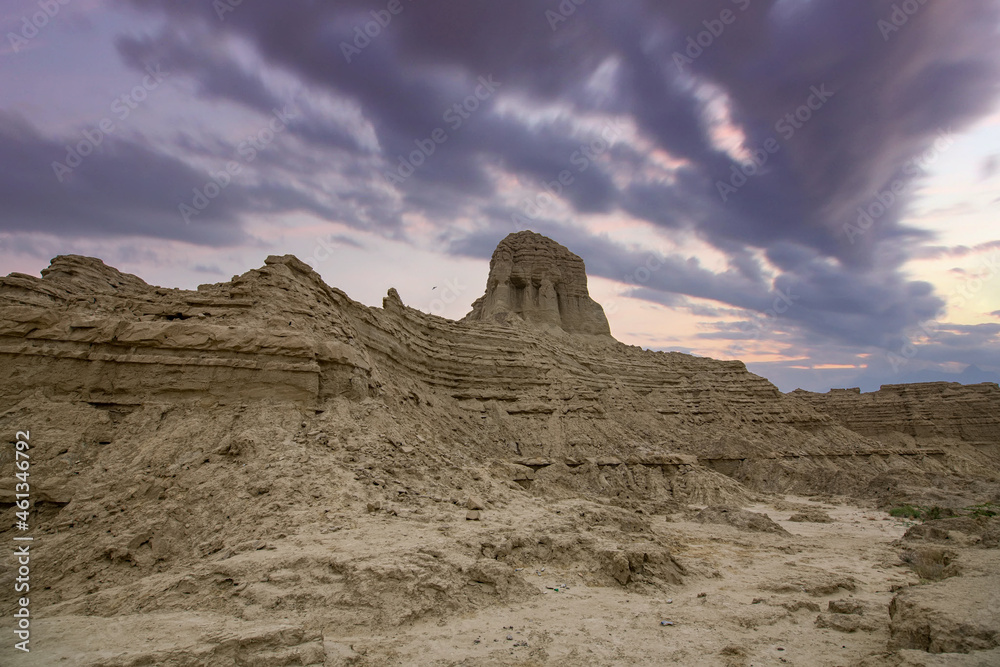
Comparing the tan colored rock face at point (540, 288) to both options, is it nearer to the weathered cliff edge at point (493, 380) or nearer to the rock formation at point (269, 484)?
the weathered cliff edge at point (493, 380)

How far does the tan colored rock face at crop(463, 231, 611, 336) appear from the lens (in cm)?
4066

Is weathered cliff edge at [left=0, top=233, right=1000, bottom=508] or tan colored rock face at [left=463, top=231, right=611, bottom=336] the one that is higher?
tan colored rock face at [left=463, top=231, right=611, bottom=336]

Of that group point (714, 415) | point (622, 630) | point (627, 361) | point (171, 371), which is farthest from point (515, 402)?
point (622, 630)

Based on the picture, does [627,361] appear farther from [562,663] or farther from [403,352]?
[562,663]

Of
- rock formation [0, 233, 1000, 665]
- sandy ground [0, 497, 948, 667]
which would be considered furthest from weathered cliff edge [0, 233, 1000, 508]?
sandy ground [0, 497, 948, 667]

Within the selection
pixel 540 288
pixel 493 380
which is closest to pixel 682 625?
pixel 493 380

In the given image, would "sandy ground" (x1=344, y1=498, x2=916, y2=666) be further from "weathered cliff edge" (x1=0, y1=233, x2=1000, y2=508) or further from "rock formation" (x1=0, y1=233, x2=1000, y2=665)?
"weathered cliff edge" (x1=0, y1=233, x2=1000, y2=508)

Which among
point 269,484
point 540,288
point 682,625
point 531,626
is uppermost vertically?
point 540,288

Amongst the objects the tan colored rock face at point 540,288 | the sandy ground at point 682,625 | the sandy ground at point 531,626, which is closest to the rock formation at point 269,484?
the sandy ground at point 531,626

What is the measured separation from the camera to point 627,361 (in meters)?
36.4

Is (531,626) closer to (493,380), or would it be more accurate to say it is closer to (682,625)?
(682,625)

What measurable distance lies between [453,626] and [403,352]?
665 inches

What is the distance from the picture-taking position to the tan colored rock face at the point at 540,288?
1601 inches

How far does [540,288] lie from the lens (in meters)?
41.8
